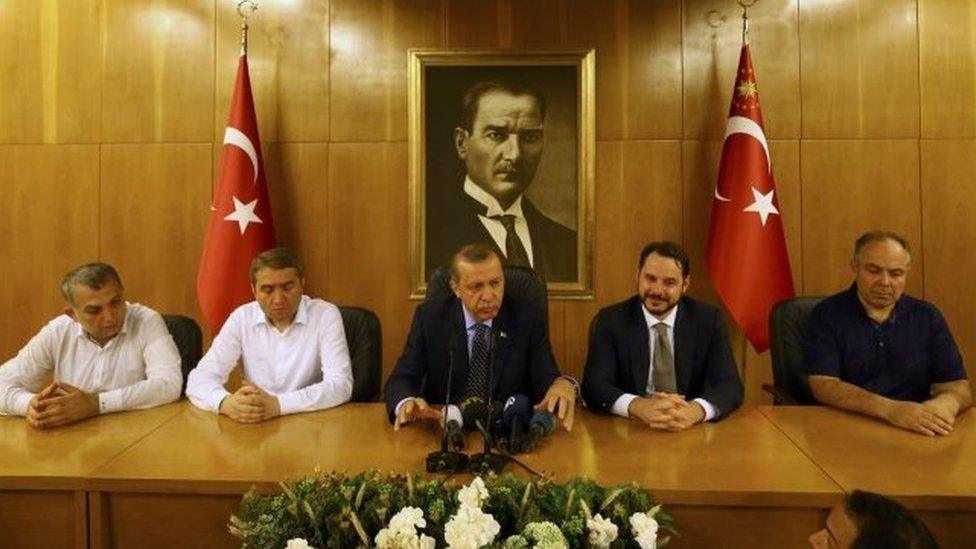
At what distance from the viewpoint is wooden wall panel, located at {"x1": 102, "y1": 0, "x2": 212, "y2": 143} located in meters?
4.15

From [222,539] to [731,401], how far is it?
1551 millimetres

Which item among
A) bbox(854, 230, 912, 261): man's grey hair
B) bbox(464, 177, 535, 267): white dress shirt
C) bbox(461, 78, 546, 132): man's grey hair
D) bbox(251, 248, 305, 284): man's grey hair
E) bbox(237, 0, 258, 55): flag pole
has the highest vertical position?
bbox(237, 0, 258, 55): flag pole

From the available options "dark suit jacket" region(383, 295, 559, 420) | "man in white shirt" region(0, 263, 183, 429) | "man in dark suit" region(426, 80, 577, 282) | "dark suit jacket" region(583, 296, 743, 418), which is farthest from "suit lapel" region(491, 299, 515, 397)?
"man in dark suit" region(426, 80, 577, 282)

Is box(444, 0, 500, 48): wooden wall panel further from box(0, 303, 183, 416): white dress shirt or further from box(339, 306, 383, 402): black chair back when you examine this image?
box(0, 303, 183, 416): white dress shirt

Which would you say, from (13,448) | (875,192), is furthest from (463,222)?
(13,448)

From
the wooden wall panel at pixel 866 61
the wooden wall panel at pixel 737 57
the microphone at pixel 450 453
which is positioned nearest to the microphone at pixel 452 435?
the microphone at pixel 450 453

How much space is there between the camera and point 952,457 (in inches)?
77.8

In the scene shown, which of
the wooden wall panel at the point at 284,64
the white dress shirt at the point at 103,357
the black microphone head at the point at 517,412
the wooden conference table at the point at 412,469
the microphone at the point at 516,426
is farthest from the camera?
the wooden wall panel at the point at 284,64

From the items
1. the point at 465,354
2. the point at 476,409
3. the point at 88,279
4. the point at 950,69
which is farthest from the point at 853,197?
the point at 88,279

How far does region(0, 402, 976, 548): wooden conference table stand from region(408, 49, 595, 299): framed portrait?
6.18 feet

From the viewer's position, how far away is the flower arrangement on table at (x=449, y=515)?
4.64 ft

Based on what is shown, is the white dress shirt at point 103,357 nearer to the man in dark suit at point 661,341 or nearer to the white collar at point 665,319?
the man in dark suit at point 661,341

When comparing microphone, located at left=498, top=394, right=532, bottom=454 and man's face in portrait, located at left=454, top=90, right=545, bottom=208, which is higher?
man's face in portrait, located at left=454, top=90, right=545, bottom=208

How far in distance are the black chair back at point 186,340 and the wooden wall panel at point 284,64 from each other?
1.50m
